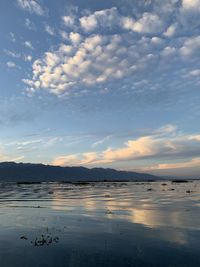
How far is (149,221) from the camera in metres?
28.9

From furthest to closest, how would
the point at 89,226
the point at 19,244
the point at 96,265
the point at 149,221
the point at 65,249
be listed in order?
the point at 149,221, the point at 89,226, the point at 19,244, the point at 65,249, the point at 96,265

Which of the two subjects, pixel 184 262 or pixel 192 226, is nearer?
pixel 184 262

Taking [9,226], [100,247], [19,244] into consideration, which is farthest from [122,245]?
[9,226]

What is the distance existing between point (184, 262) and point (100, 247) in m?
5.02

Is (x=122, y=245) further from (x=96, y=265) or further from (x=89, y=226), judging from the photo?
(x=89, y=226)

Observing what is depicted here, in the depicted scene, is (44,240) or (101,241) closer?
(44,240)

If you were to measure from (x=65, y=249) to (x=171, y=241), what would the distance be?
633cm

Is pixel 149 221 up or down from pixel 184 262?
up

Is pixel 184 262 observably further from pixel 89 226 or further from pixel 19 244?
pixel 89 226

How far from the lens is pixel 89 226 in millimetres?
26766

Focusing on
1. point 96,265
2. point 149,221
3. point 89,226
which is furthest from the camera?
point 149,221

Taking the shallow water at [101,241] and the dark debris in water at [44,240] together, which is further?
the dark debris in water at [44,240]

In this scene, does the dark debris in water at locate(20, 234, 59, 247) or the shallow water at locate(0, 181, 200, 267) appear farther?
the dark debris in water at locate(20, 234, 59, 247)

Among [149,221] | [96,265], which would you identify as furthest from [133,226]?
[96,265]
